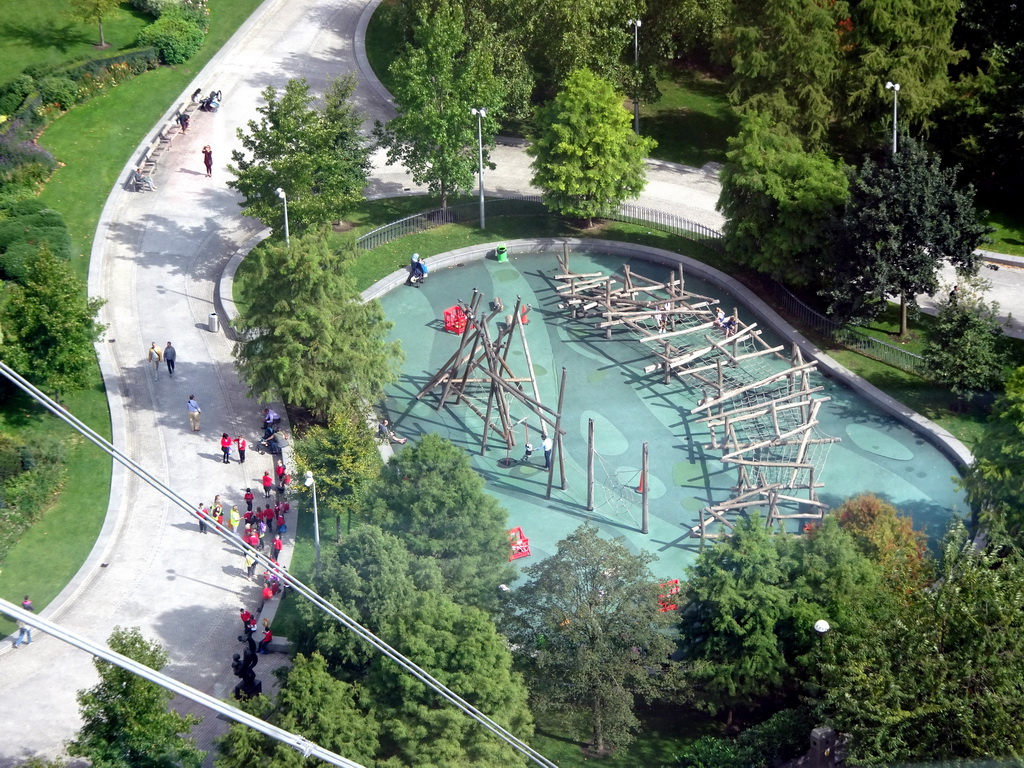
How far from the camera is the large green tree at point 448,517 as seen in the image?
40688mm

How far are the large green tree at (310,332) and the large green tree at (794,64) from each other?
69.4 feet

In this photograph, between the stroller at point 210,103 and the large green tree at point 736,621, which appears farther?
the stroller at point 210,103

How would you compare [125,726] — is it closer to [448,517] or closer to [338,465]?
[448,517]

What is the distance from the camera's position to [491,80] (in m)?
61.1

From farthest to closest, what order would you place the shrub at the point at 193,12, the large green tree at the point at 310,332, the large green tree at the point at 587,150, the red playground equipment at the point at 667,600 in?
1. the shrub at the point at 193,12
2. the large green tree at the point at 587,150
3. the large green tree at the point at 310,332
4. the red playground equipment at the point at 667,600

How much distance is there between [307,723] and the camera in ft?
118

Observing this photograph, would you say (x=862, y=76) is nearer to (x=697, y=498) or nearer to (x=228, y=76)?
(x=697, y=498)

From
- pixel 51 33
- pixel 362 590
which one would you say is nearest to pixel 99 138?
pixel 51 33

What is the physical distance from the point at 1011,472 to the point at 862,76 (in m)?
23.7

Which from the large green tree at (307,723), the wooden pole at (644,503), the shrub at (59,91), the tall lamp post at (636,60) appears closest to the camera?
the large green tree at (307,723)

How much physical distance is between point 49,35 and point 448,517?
43.9 m

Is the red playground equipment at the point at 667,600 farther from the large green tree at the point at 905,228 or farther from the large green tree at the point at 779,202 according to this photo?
the large green tree at the point at 779,202

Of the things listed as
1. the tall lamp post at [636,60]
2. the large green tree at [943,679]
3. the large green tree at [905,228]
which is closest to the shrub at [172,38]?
the tall lamp post at [636,60]

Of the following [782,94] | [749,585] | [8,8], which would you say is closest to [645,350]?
[782,94]
